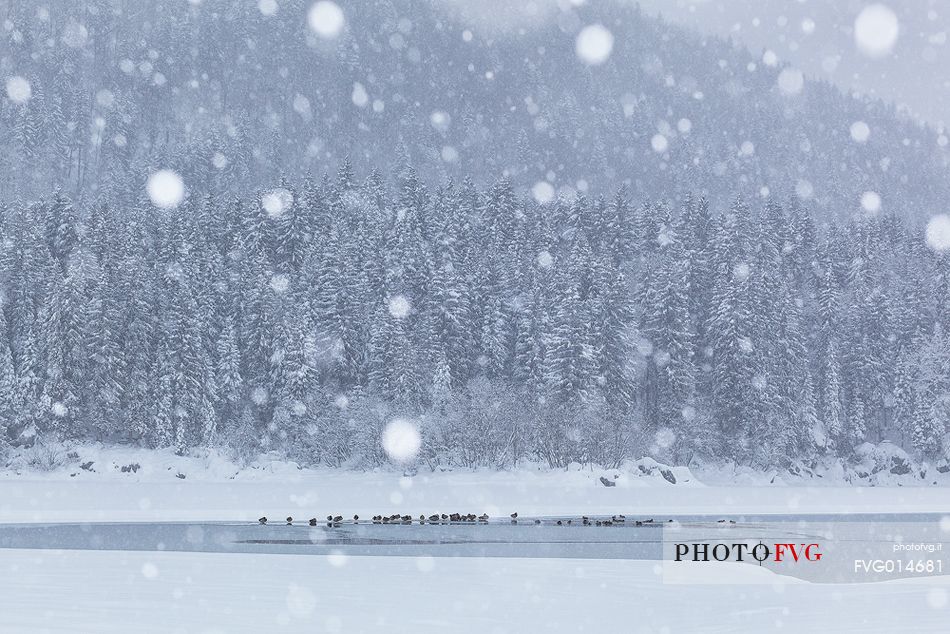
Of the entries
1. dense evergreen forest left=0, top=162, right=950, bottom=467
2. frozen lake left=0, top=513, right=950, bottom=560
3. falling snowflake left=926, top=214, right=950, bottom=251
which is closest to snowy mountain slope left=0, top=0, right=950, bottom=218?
dense evergreen forest left=0, top=162, right=950, bottom=467

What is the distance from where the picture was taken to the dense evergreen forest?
5878 cm

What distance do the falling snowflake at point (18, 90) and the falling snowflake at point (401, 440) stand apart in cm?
11109

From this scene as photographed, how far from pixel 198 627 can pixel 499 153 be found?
565 feet

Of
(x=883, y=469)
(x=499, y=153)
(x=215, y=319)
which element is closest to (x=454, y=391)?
(x=215, y=319)

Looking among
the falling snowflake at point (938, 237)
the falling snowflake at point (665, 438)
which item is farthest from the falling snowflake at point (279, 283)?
the falling snowflake at point (938, 237)

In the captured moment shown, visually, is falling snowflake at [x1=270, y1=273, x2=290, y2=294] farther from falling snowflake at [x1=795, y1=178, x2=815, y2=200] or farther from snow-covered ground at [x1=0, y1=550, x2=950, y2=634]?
falling snowflake at [x1=795, y1=178, x2=815, y2=200]

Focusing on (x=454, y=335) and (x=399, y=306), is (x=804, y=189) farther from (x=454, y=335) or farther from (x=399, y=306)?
(x=399, y=306)

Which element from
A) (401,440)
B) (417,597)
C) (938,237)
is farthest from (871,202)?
(417,597)

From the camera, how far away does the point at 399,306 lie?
6562 centimetres

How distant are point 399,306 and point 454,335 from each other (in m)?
4.20

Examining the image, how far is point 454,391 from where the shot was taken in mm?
61688

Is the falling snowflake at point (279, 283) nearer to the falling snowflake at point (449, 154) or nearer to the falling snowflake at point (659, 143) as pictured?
the falling snowflake at point (449, 154)

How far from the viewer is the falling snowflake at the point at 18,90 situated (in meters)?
144

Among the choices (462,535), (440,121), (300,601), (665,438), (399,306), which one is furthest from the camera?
(440,121)
